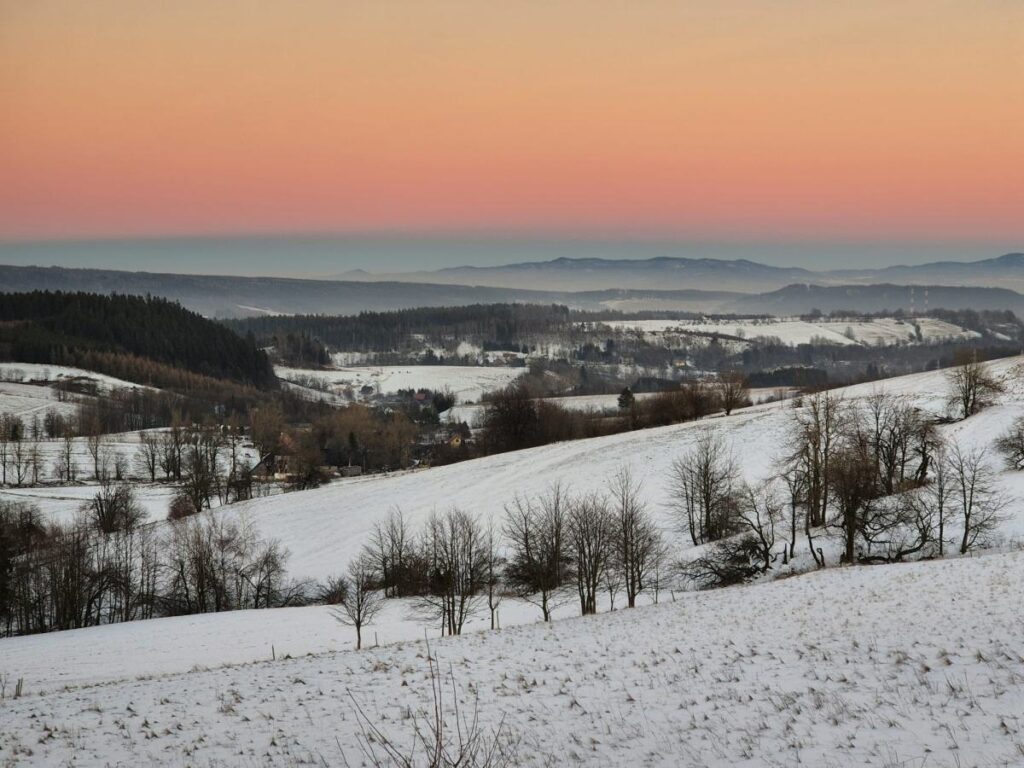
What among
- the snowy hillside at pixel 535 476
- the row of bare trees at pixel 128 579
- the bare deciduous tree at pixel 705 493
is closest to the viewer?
the bare deciduous tree at pixel 705 493

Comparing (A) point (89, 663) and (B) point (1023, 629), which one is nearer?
(B) point (1023, 629)

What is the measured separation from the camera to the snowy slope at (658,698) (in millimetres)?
12203

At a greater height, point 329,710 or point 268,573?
point 329,710

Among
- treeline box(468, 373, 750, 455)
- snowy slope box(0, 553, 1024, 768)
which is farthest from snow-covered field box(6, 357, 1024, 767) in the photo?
treeline box(468, 373, 750, 455)

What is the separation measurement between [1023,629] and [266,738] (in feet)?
52.2

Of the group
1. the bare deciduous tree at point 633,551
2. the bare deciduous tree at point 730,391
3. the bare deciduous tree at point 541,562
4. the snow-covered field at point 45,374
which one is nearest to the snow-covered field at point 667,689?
the bare deciduous tree at point 633,551

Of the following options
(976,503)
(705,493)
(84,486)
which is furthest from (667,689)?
(84,486)

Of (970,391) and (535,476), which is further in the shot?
(535,476)

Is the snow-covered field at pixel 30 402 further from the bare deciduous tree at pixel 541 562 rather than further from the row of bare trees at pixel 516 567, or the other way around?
the bare deciduous tree at pixel 541 562

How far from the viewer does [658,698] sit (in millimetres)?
15594

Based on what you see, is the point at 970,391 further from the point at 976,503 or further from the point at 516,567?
the point at 516,567

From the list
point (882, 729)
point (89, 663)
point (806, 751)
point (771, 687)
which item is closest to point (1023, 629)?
point (771, 687)

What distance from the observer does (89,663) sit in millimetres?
35531

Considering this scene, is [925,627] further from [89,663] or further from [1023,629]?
[89,663]
